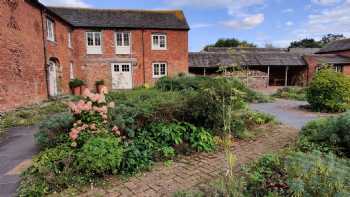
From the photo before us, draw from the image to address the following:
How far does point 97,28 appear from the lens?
1750 centimetres

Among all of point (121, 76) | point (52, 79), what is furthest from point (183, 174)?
point (121, 76)

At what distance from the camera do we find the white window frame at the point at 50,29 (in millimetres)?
12677

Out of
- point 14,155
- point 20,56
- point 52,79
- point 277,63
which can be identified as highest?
point 277,63

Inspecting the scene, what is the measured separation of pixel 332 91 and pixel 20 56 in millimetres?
13097

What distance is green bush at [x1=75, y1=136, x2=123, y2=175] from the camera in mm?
3302

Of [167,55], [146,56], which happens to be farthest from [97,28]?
[167,55]

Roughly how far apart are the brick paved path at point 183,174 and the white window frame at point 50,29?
487 inches

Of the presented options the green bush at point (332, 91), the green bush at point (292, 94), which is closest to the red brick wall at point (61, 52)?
the green bush at point (332, 91)

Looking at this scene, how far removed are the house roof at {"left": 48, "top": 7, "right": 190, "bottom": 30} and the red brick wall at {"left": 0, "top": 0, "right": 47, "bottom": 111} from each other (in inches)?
253

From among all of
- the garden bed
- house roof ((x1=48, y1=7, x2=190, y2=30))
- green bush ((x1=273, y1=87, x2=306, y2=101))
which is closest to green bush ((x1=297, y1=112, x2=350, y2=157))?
the garden bed

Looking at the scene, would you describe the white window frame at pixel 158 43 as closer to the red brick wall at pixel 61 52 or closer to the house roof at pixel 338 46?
the red brick wall at pixel 61 52

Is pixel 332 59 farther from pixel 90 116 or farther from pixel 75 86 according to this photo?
pixel 90 116

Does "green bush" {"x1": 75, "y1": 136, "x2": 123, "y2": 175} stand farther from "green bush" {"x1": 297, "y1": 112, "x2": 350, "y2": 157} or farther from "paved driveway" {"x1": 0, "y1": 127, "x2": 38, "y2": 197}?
"green bush" {"x1": 297, "y1": 112, "x2": 350, "y2": 157}

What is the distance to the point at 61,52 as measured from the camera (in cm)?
1427
